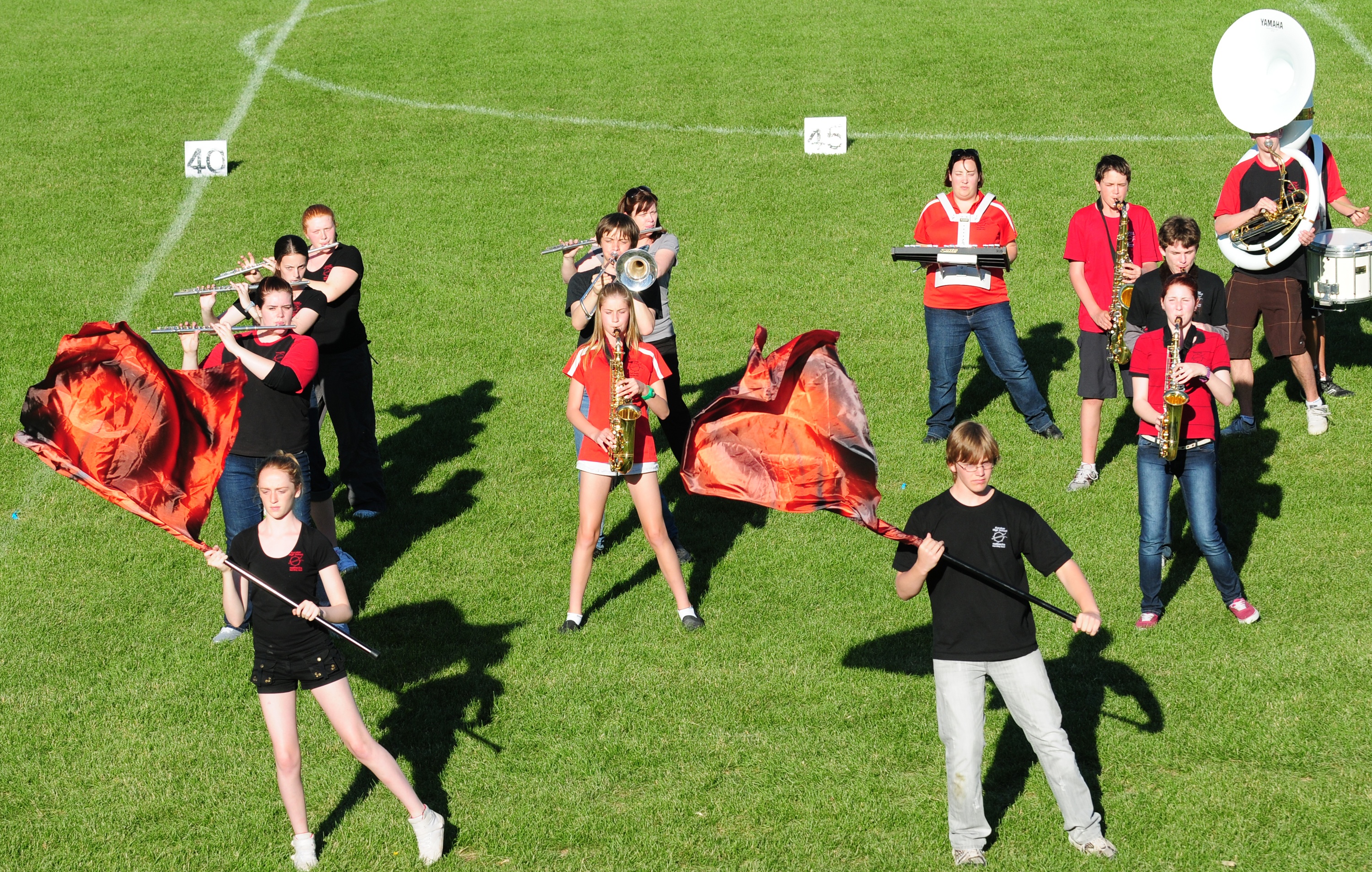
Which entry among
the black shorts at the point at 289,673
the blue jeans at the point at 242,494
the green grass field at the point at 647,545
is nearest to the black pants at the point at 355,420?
the green grass field at the point at 647,545

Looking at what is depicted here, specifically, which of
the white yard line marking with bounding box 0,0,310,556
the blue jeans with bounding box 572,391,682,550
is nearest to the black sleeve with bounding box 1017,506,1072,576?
the blue jeans with bounding box 572,391,682,550

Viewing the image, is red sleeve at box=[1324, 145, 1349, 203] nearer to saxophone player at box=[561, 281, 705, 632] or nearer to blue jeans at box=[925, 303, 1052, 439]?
blue jeans at box=[925, 303, 1052, 439]

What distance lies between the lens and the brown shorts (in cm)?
1116

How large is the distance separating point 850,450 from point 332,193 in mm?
12760

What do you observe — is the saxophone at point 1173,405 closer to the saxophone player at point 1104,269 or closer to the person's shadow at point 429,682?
the saxophone player at point 1104,269

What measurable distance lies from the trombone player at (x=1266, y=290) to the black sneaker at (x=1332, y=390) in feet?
1.69

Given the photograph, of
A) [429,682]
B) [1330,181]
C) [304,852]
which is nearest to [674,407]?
[429,682]

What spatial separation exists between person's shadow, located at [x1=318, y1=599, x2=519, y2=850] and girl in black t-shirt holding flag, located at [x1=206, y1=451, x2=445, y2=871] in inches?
27.6

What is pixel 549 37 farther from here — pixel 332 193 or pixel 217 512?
pixel 217 512

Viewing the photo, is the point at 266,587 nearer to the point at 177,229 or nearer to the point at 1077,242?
the point at 1077,242

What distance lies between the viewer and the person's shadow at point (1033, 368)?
12.3 metres

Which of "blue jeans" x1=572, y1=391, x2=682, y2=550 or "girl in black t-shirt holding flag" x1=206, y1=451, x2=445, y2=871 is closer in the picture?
"girl in black t-shirt holding flag" x1=206, y1=451, x2=445, y2=871

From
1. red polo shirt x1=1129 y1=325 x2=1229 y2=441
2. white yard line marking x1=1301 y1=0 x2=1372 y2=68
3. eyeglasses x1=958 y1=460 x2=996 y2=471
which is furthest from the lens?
white yard line marking x1=1301 y1=0 x2=1372 y2=68

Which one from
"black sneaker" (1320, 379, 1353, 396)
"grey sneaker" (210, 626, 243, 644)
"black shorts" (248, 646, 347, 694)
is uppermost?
"black shorts" (248, 646, 347, 694)
